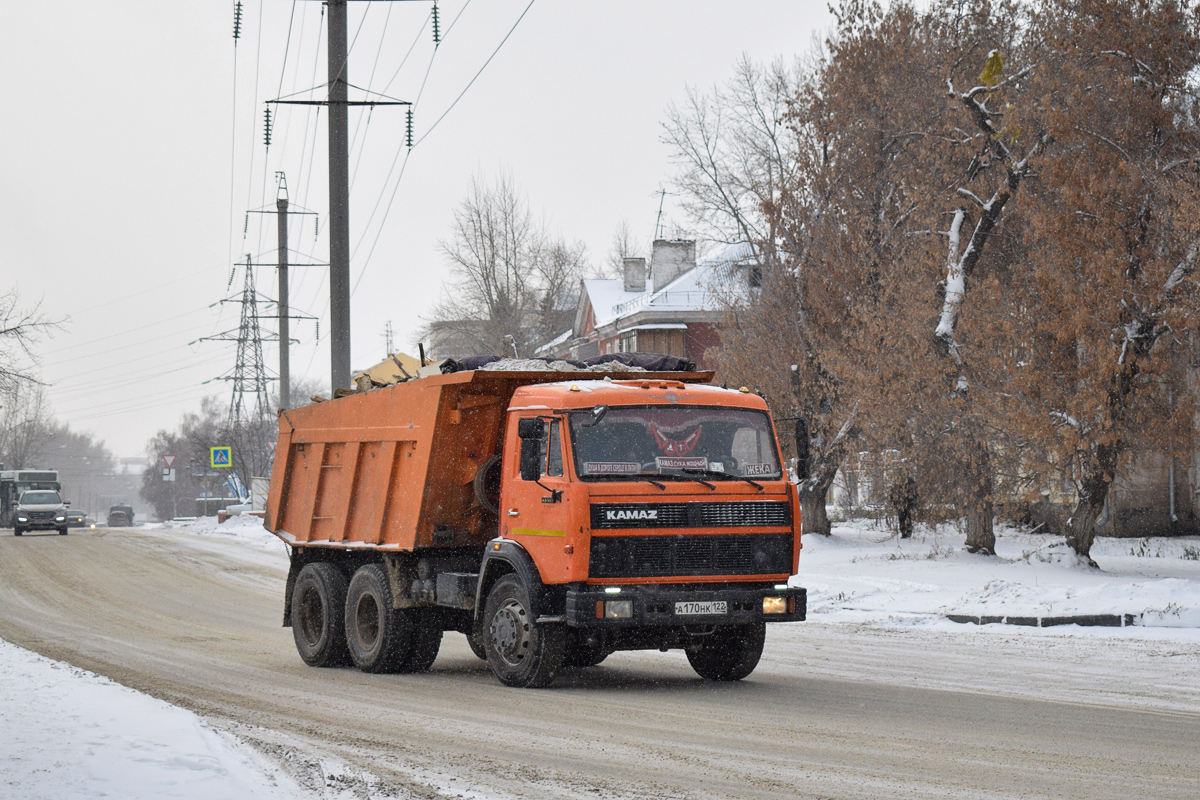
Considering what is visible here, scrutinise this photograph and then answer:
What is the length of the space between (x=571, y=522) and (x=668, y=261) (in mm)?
52268

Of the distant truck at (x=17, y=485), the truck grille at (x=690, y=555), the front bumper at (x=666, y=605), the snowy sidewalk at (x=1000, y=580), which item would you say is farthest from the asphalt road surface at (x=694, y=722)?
the distant truck at (x=17, y=485)

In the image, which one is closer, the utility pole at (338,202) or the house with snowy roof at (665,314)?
the utility pole at (338,202)

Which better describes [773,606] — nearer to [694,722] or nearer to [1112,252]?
[694,722]

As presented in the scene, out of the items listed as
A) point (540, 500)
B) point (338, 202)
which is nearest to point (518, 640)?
point (540, 500)

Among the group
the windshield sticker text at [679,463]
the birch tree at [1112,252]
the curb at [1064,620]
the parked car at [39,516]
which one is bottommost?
the curb at [1064,620]

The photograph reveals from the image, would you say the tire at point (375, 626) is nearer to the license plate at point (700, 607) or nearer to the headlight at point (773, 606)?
the license plate at point (700, 607)

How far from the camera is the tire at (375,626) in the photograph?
1302cm

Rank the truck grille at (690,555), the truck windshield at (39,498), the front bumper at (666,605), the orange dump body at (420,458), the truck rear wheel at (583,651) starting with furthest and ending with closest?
the truck windshield at (39,498)
the orange dump body at (420,458)
the truck rear wheel at (583,651)
the truck grille at (690,555)
the front bumper at (666,605)

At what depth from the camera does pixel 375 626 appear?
1352 cm

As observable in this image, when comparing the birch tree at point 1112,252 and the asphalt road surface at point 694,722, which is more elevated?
the birch tree at point 1112,252

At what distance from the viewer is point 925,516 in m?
25.7

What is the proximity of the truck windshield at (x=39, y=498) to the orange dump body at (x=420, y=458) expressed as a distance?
4211cm

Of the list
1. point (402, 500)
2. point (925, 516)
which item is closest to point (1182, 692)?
point (402, 500)

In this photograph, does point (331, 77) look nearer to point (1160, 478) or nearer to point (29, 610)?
point (29, 610)
